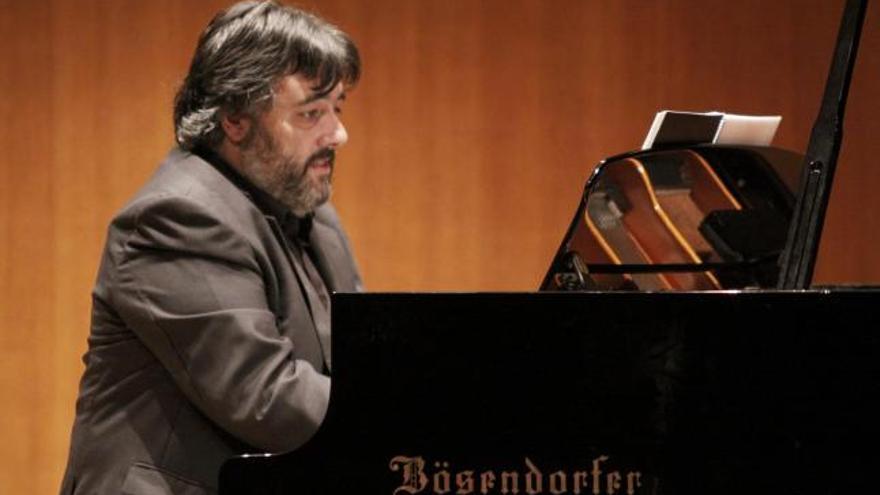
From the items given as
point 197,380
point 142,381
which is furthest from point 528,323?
point 142,381

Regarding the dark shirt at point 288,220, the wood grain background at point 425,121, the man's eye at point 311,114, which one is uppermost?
the wood grain background at point 425,121

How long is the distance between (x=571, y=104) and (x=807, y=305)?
287 cm

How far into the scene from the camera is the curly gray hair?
231cm

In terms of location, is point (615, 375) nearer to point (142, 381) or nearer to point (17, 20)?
point (142, 381)

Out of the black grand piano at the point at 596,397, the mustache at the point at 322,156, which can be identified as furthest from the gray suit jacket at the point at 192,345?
the black grand piano at the point at 596,397

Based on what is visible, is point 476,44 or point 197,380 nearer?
point 197,380

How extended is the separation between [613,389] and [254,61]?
3.23 feet

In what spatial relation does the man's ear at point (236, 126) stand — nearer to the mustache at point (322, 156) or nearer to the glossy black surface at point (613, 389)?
the mustache at point (322, 156)

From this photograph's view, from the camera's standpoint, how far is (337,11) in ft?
14.4

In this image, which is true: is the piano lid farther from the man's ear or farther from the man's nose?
the man's ear

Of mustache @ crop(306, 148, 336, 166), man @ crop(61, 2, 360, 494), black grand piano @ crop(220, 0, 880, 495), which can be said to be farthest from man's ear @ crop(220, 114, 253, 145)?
black grand piano @ crop(220, 0, 880, 495)

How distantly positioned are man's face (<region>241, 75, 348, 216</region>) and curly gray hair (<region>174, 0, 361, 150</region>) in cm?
2

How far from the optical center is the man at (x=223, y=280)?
6.57 ft

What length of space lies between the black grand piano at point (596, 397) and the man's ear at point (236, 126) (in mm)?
761
